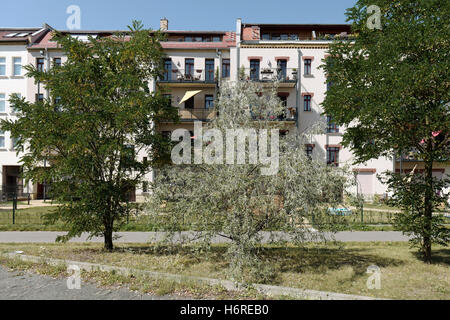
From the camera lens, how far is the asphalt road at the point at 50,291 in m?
6.14

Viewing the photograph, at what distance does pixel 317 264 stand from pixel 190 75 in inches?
881

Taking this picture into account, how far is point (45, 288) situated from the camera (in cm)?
671

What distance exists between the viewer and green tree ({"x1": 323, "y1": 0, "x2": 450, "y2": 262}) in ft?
23.6

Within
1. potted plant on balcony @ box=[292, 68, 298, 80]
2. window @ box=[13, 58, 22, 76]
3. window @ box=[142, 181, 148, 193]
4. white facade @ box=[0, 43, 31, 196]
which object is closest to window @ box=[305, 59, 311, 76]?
potted plant on balcony @ box=[292, 68, 298, 80]

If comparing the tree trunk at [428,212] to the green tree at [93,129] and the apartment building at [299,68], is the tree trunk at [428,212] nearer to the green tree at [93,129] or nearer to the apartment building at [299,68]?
the green tree at [93,129]

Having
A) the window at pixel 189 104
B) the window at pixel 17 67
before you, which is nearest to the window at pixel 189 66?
the window at pixel 189 104

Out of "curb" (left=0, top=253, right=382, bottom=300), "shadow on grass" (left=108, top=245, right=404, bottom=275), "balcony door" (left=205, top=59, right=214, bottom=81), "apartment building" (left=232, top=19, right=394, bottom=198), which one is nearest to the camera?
"curb" (left=0, top=253, right=382, bottom=300)

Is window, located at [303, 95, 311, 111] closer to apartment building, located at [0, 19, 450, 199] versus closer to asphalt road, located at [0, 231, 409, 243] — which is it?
apartment building, located at [0, 19, 450, 199]

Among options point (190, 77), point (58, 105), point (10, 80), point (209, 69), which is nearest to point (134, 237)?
point (58, 105)

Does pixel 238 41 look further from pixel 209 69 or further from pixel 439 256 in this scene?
pixel 439 256

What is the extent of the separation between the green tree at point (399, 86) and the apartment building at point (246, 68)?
16.7 m

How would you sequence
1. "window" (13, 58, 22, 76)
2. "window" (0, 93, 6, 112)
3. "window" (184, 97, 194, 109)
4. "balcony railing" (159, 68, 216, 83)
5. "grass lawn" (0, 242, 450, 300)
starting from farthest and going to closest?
"window" (13, 58, 22, 76), "window" (0, 93, 6, 112), "window" (184, 97, 194, 109), "balcony railing" (159, 68, 216, 83), "grass lawn" (0, 242, 450, 300)
